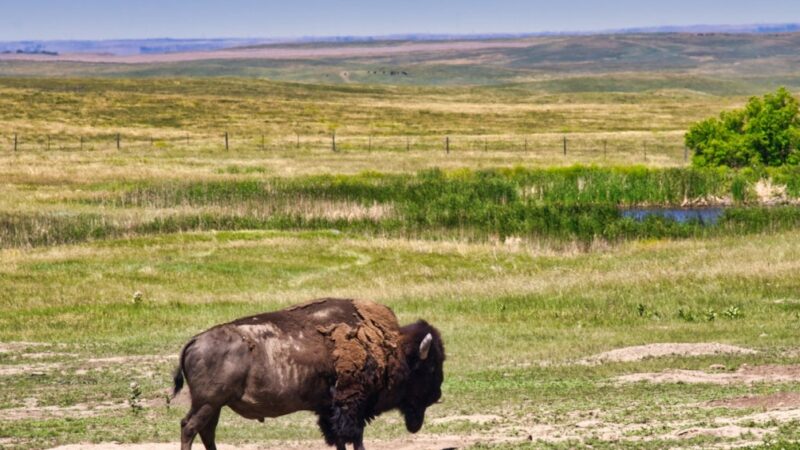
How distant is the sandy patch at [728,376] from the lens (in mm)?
21266

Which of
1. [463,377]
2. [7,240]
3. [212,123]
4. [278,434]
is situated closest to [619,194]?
[7,240]

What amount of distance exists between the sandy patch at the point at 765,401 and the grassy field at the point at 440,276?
0.07 meters

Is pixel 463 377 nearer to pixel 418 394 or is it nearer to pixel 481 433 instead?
pixel 481 433

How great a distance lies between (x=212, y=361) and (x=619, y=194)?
173 feet

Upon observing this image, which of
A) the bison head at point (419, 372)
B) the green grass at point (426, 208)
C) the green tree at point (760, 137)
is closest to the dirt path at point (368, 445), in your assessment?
the bison head at point (419, 372)

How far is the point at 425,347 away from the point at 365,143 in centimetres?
8525

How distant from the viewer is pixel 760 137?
2724 inches

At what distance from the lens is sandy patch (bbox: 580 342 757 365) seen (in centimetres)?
2486

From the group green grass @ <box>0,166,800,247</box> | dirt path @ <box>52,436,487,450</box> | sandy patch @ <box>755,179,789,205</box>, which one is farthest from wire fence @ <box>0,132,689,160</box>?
dirt path @ <box>52,436,487,450</box>

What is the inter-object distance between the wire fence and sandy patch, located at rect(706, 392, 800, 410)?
70.5 meters

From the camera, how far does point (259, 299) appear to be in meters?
35.8

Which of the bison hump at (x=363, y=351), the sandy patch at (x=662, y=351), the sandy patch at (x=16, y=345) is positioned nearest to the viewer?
the bison hump at (x=363, y=351)

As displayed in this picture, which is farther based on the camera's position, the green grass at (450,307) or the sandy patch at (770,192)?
the sandy patch at (770,192)

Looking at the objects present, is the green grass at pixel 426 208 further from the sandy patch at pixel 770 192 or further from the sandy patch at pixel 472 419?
the sandy patch at pixel 472 419
